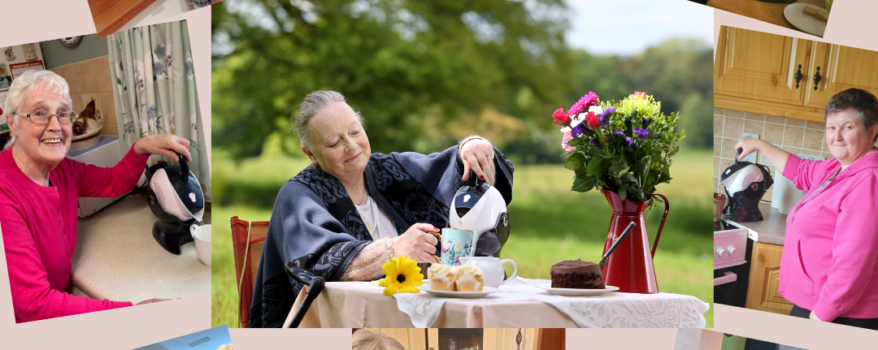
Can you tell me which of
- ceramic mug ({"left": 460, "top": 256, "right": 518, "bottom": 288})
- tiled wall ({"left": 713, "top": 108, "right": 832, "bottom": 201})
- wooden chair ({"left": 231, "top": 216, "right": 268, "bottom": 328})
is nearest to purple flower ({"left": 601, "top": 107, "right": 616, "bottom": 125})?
ceramic mug ({"left": 460, "top": 256, "right": 518, "bottom": 288})

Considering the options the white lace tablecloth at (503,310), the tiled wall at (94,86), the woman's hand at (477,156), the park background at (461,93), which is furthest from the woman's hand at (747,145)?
the park background at (461,93)

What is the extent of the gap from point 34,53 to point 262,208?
17.1 feet

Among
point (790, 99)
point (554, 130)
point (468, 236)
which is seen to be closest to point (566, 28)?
point (554, 130)

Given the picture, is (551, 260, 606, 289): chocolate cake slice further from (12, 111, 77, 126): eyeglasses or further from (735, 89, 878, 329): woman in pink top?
(12, 111, 77, 126): eyeglasses

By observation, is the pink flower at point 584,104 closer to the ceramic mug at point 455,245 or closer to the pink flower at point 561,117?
the pink flower at point 561,117

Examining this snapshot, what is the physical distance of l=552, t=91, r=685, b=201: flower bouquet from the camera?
230cm

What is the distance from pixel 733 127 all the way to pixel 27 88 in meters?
2.42

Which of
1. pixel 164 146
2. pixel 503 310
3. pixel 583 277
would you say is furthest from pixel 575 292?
pixel 164 146

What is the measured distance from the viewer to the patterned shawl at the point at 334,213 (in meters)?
2.36

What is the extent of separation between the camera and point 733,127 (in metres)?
2.77

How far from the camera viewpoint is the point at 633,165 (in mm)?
2309

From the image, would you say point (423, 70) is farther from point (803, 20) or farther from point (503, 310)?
point (503, 310)

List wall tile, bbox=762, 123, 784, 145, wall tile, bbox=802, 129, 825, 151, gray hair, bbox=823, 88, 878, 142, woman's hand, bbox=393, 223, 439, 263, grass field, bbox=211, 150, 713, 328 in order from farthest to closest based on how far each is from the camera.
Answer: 1. grass field, bbox=211, 150, 713, 328
2. wall tile, bbox=762, 123, 784, 145
3. wall tile, bbox=802, 129, 825, 151
4. gray hair, bbox=823, 88, 878, 142
5. woman's hand, bbox=393, 223, 439, 263

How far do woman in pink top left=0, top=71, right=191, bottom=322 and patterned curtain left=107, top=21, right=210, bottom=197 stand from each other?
0.19 m
